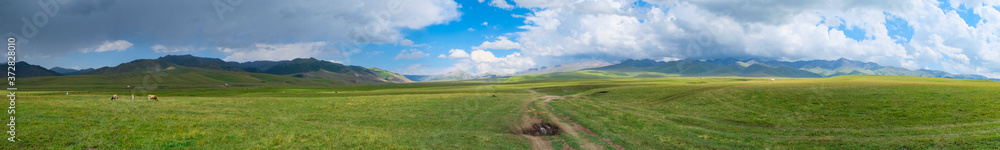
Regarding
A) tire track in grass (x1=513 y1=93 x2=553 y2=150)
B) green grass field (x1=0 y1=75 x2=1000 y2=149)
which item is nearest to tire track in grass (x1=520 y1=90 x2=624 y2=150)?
tire track in grass (x1=513 y1=93 x2=553 y2=150)

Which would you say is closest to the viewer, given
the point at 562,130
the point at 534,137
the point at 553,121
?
the point at 534,137

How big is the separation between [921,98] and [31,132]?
6367cm

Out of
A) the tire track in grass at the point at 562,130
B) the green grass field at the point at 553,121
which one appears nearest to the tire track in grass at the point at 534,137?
the tire track in grass at the point at 562,130

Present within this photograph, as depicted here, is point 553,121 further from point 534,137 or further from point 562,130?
point 534,137

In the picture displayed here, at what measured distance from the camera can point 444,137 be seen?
2519 centimetres

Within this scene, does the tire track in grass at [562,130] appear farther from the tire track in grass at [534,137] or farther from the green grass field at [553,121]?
the green grass field at [553,121]

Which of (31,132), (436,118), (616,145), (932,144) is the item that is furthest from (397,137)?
(932,144)

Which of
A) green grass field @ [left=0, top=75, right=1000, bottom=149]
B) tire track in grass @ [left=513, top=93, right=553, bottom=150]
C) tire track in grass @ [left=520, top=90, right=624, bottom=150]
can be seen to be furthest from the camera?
tire track in grass @ [left=520, top=90, right=624, bottom=150]

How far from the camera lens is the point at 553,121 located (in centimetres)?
3541

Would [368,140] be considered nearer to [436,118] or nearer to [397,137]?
[397,137]

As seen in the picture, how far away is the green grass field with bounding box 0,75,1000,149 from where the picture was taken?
19.3 m

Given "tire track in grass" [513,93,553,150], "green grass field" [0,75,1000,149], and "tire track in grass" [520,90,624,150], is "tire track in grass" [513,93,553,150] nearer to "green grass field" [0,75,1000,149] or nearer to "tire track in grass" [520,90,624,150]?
"tire track in grass" [520,90,624,150]

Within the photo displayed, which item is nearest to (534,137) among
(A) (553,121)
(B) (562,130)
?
(B) (562,130)

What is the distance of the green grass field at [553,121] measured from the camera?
19.3 m
